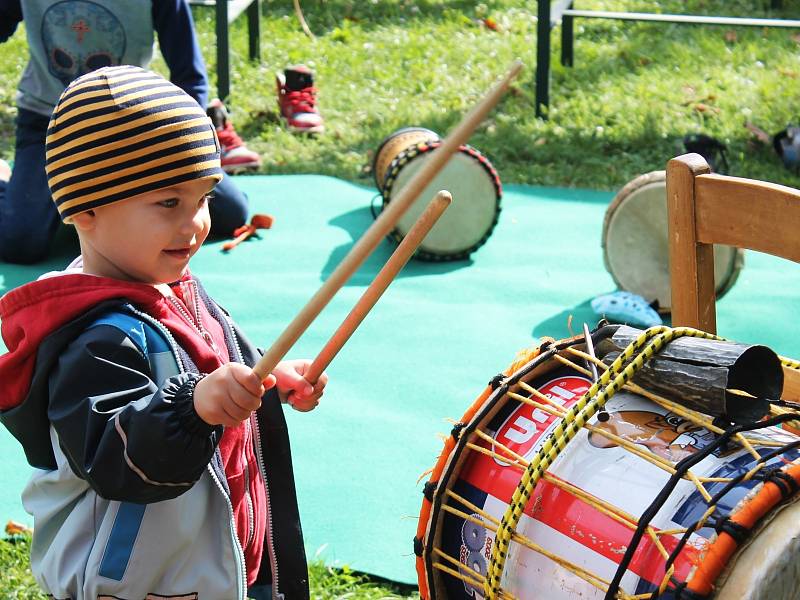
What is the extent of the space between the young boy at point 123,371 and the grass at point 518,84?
3372 millimetres

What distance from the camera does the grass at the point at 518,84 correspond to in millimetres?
5000

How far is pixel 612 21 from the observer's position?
23.4ft

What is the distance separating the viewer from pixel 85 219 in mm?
1449

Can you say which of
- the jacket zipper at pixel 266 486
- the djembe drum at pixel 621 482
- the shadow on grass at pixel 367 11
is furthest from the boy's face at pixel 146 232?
the shadow on grass at pixel 367 11

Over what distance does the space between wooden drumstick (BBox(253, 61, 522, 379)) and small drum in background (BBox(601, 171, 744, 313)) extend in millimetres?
2342

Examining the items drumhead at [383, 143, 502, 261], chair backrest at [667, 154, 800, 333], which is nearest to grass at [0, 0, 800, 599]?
drumhead at [383, 143, 502, 261]

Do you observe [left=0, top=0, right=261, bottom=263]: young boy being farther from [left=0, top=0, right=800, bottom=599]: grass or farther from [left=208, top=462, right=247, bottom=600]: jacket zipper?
[left=208, top=462, right=247, bottom=600]: jacket zipper

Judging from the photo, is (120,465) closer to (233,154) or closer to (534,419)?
(534,419)

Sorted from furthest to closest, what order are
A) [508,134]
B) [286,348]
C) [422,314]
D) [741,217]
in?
[508,134], [422,314], [741,217], [286,348]

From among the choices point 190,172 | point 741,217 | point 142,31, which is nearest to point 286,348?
point 190,172

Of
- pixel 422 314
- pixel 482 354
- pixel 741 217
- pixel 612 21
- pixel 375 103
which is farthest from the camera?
pixel 612 21

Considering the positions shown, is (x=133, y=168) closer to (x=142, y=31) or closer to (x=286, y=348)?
(x=286, y=348)

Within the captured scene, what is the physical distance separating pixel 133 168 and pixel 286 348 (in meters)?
0.40

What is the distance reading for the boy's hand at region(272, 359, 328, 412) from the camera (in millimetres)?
1581
